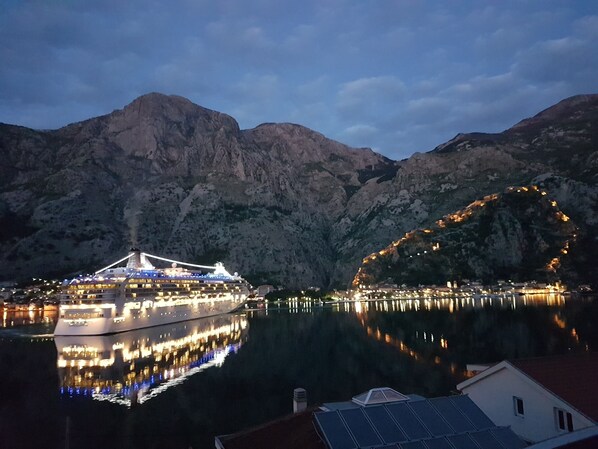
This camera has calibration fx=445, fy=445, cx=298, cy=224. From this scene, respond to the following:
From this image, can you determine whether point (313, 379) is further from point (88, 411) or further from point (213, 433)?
point (88, 411)

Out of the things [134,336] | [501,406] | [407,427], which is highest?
[407,427]

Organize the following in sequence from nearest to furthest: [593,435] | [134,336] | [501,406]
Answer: [593,435] < [501,406] < [134,336]

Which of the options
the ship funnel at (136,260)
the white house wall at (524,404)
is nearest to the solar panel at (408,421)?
the white house wall at (524,404)

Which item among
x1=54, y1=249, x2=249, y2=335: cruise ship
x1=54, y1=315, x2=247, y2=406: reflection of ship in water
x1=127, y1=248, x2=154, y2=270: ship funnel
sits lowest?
x1=54, y1=315, x2=247, y2=406: reflection of ship in water

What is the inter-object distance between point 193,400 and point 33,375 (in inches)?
930

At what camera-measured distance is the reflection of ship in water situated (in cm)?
3966

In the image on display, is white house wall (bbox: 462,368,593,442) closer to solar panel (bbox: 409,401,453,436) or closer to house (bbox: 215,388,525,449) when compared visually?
house (bbox: 215,388,525,449)

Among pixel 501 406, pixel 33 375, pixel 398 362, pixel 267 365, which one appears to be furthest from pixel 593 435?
pixel 33 375

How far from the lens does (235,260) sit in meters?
198

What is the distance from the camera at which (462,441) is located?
11.1 meters

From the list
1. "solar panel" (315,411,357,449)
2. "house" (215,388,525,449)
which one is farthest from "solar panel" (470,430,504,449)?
"solar panel" (315,411,357,449)

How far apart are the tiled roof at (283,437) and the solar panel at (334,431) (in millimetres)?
667

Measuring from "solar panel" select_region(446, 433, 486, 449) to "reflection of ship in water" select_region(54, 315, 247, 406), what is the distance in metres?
29.5

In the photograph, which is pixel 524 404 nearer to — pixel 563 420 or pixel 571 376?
pixel 563 420
